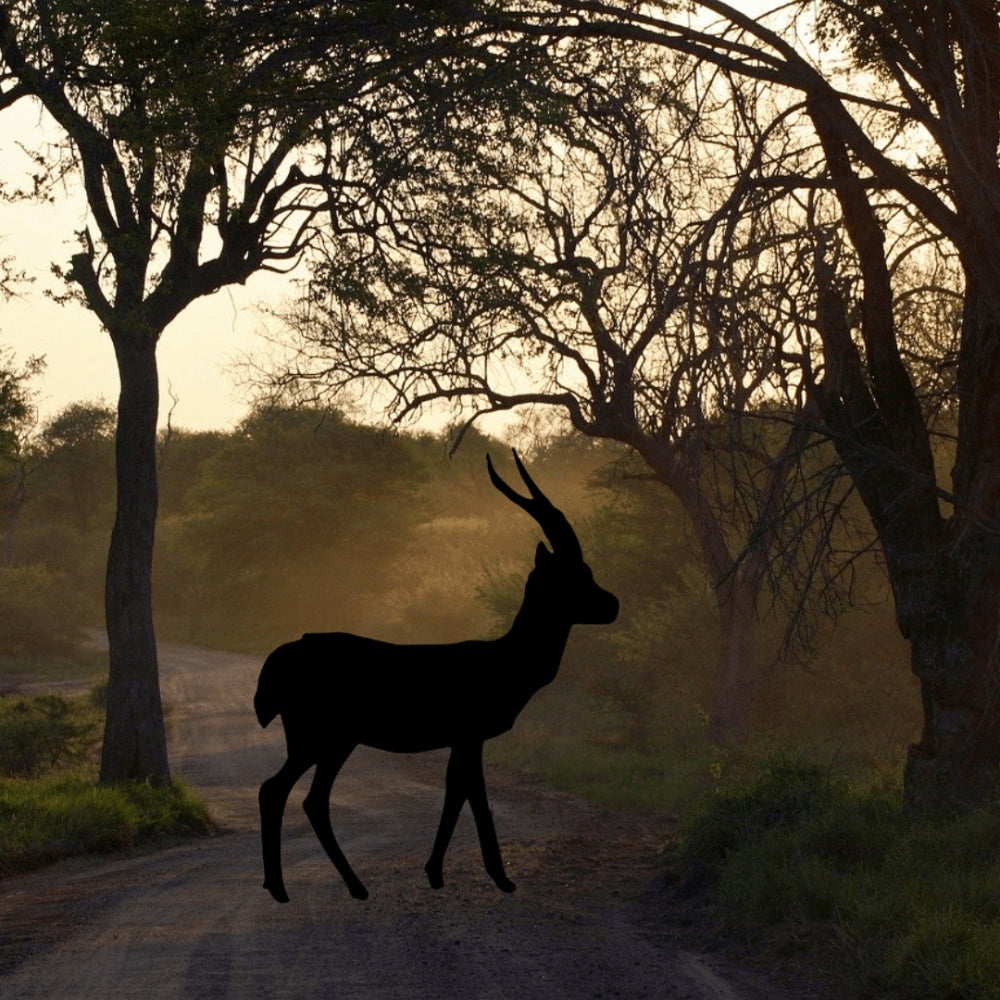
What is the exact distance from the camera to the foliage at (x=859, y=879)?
7523 mm

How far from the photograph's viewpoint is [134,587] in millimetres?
15719

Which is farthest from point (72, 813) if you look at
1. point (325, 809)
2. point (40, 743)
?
point (325, 809)

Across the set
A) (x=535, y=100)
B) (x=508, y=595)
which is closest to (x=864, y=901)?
(x=535, y=100)

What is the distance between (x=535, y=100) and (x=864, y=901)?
5.49 meters

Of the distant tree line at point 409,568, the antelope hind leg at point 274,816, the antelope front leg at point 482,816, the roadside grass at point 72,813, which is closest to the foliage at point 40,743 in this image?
the roadside grass at point 72,813

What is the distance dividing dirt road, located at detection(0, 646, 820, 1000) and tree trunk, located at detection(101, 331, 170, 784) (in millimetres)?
1556

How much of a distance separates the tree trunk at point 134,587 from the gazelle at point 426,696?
1273 centimetres

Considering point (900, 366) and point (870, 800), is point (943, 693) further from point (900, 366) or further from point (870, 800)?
point (900, 366)

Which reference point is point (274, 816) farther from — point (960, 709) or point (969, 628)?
point (960, 709)

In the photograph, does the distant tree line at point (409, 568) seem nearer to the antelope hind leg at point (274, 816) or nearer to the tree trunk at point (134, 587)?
the tree trunk at point (134, 587)

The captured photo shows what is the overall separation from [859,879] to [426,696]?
6771 millimetres

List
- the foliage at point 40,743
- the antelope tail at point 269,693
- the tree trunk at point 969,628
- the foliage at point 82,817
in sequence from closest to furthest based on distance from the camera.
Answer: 1. the antelope tail at point 269,693
2. the tree trunk at point 969,628
3. the foliage at point 82,817
4. the foliage at point 40,743

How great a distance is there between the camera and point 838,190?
976 centimetres

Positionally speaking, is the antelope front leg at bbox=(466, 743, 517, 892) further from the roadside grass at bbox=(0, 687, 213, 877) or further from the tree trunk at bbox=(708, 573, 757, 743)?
the tree trunk at bbox=(708, 573, 757, 743)
